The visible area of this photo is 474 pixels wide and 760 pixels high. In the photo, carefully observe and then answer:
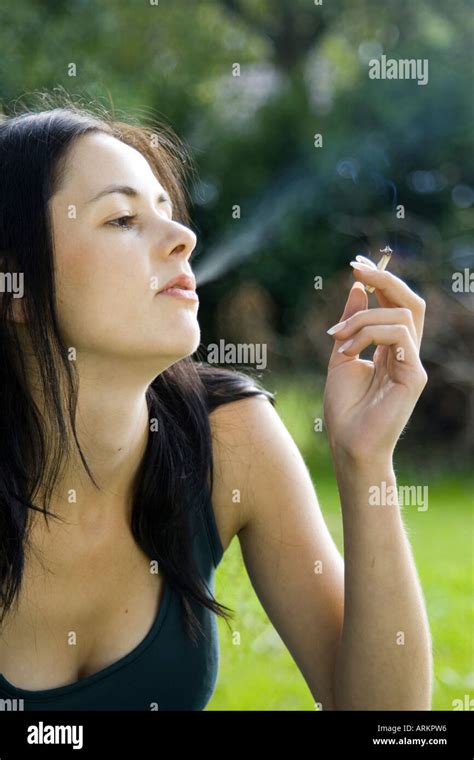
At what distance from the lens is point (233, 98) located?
25.2 feet

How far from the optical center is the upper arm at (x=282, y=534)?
5.65ft

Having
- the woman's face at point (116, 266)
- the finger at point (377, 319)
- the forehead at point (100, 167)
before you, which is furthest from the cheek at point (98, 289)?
the finger at point (377, 319)

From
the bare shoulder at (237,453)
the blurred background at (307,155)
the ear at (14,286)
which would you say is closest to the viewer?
the ear at (14,286)

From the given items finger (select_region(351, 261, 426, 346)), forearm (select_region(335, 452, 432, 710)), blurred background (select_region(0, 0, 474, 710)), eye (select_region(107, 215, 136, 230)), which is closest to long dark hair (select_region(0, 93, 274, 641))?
eye (select_region(107, 215, 136, 230))

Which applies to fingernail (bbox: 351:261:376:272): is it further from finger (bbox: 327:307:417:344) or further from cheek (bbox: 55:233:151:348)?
cheek (bbox: 55:233:151:348)

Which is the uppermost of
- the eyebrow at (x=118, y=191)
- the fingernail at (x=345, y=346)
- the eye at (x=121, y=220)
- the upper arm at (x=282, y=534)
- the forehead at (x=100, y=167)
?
the forehead at (x=100, y=167)

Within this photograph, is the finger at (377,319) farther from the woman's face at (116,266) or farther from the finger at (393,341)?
the woman's face at (116,266)

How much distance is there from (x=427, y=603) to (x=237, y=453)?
7.37 feet

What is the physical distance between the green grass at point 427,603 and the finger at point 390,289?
54cm

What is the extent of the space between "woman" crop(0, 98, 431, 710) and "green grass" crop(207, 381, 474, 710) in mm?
381

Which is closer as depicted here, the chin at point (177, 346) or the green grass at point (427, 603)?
the chin at point (177, 346)

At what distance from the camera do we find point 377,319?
1.57m
